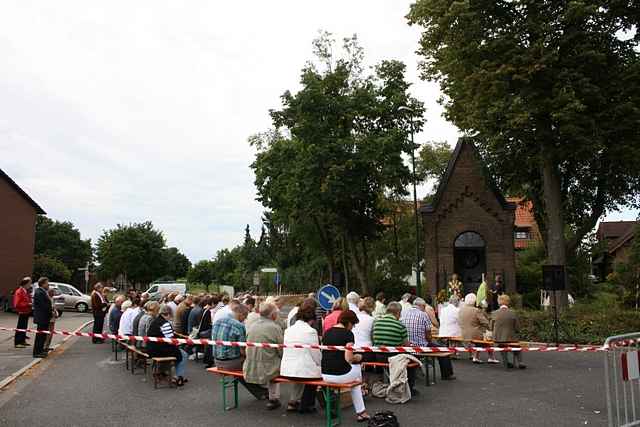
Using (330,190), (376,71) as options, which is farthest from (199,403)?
(376,71)

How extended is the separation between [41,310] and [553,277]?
13.7m

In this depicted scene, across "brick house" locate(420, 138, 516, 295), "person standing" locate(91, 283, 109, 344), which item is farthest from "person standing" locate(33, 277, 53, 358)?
"brick house" locate(420, 138, 516, 295)

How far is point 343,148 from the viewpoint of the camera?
91.5 feet

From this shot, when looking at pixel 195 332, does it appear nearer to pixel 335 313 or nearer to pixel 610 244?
pixel 335 313

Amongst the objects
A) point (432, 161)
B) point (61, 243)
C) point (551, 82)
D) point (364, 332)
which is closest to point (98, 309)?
point (364, 332)

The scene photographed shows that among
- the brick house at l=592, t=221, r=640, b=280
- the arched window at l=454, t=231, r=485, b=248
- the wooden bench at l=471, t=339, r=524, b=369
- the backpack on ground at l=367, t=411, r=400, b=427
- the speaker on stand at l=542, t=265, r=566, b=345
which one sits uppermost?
the brick house at l=592, t=221, r=640, b=280

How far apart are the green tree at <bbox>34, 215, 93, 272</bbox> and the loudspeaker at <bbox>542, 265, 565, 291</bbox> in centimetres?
7954

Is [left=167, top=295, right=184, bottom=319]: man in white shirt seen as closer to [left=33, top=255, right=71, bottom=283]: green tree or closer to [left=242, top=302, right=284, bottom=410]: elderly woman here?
[left=242, top=302, right=284, bottom=410]: elderly woman

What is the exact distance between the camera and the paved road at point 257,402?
7844 mm

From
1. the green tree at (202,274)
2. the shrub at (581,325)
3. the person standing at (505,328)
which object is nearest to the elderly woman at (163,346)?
the person standing at (505,328)

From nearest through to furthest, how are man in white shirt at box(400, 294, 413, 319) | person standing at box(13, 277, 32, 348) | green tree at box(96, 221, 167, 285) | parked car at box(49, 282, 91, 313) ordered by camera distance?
man in white shirt at box(400, 294, 413, 319) → person standing at box(13, 277, 32, 348) → parked car at box(49, 282, 91, 313) → green tree at box(96, 221, 167, 285)

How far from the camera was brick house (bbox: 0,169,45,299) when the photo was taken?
121 feet

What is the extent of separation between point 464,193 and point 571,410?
2091 cm

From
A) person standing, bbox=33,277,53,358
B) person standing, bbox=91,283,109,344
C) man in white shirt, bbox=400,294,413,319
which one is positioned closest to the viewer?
man in white shirt, bbox=400,294,413,319
